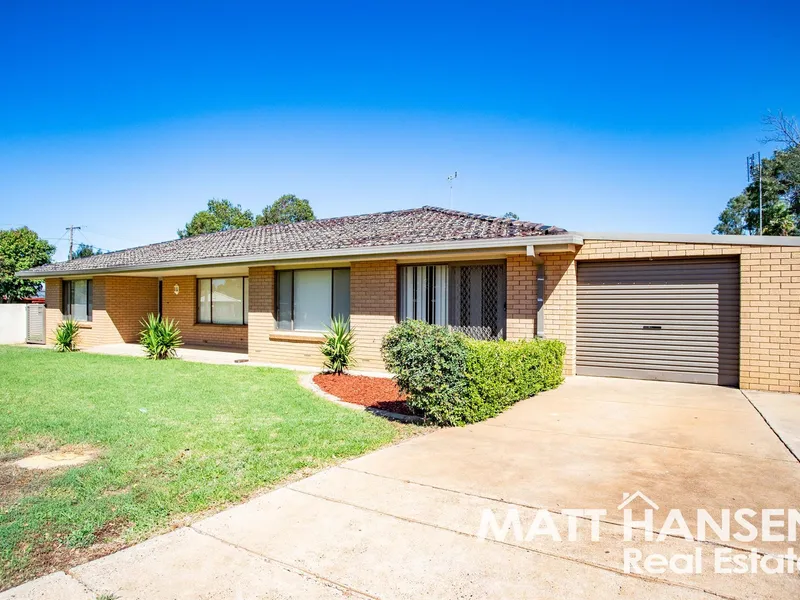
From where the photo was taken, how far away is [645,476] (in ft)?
15.0

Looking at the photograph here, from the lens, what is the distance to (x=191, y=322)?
63.0 feet

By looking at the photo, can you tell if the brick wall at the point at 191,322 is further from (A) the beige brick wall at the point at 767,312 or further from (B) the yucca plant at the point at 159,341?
(A) the beige brick wall at the point at 767,312

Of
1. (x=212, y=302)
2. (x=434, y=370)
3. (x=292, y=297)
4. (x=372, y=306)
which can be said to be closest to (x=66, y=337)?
(x=212, y=302)

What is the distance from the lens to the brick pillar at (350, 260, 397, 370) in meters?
11.9

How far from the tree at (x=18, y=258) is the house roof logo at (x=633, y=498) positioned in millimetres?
34423

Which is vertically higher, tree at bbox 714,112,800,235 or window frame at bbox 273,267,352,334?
tree at bbox 714,112,800,235

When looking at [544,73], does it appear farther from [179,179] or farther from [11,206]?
[11,206]

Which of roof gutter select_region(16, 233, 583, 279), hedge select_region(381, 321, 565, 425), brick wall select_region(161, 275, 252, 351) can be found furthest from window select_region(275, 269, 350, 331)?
hedge select_region(381, 321, 565, 425)

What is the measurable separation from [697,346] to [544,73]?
8737 millimetres

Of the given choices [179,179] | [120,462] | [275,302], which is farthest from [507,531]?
[179,179]

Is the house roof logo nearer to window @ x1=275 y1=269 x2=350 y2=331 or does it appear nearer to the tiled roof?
the tiled roof

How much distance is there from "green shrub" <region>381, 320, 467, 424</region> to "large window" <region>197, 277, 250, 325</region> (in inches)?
485

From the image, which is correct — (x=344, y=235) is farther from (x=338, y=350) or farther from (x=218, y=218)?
(x=218, y=218)

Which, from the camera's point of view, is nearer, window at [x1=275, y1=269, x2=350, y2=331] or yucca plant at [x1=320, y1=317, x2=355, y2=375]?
yucca plant at [x1=320, y1=317, x2=355, y2=375]
